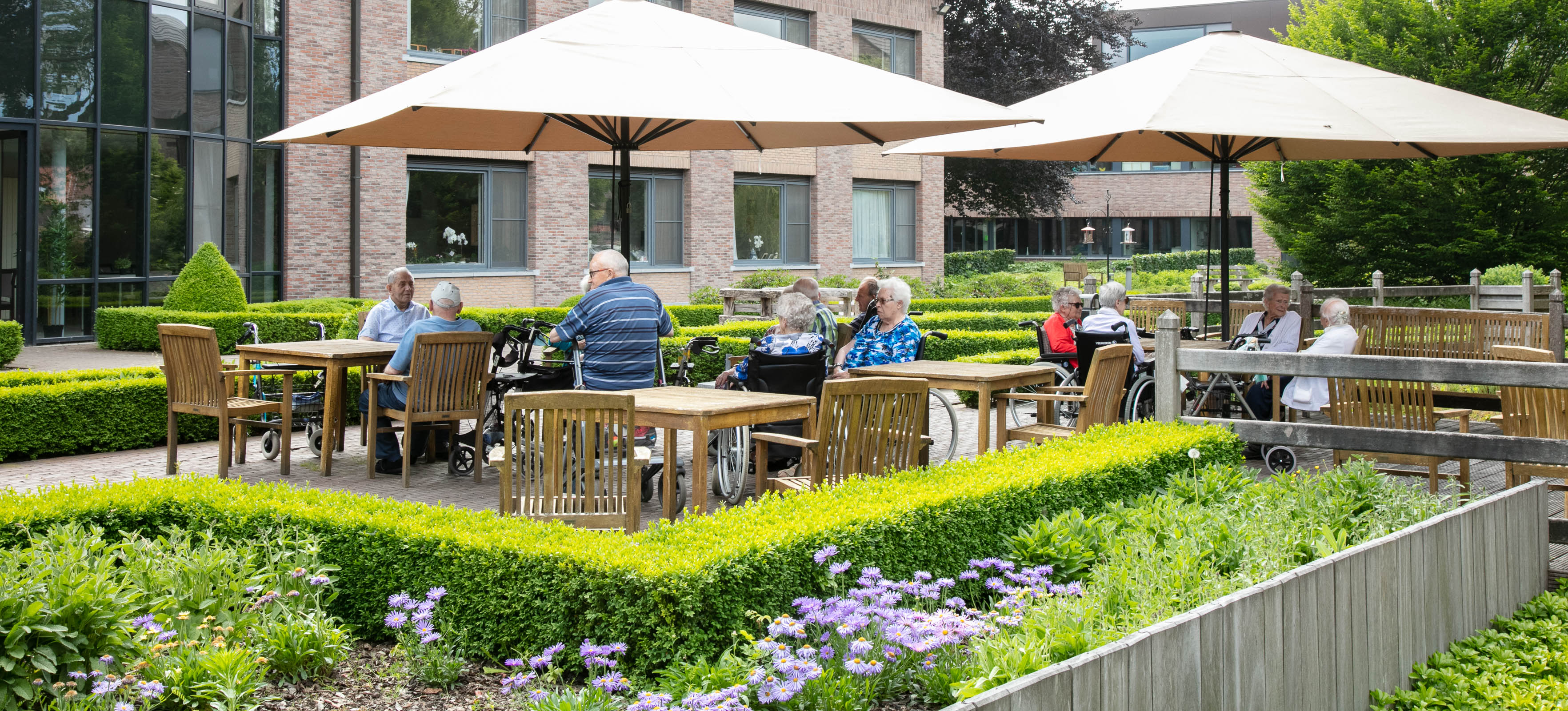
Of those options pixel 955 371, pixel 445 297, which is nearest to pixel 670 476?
pixel 955 371

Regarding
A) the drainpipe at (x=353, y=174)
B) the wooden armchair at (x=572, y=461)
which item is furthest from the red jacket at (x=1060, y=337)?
the drainpipe at (x=353, y=174)

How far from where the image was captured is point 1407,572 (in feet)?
14.6

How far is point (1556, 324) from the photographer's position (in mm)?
12016

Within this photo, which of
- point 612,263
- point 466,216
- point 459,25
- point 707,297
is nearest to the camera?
point 612,263

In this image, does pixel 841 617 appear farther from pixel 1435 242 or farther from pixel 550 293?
pixel 1435 242

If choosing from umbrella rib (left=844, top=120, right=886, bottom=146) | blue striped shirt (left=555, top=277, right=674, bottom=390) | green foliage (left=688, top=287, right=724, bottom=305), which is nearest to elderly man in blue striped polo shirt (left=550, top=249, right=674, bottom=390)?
blue striped shirt (left=555, top=277, right=674, bottom=390)

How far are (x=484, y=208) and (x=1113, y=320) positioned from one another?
51.8 feet

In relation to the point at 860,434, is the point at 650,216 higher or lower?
higher

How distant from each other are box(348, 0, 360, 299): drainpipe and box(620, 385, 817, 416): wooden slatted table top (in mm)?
15264

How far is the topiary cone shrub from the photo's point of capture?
16578 mm

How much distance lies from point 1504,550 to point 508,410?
4170mm

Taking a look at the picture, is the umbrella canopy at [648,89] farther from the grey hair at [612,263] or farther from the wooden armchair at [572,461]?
the wooden armchair at [572,461]

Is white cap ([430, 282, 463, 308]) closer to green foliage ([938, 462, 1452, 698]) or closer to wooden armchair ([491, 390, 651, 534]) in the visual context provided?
wooden armchair ([491, 390, 651, 534])

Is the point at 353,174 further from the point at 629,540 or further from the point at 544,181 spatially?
the point at 629,540
